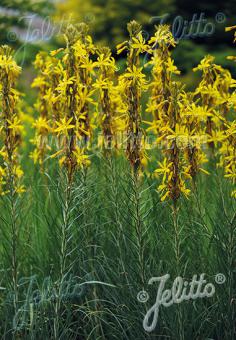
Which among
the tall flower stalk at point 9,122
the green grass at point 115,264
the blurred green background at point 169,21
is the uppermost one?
the blurred green background at point 169,21

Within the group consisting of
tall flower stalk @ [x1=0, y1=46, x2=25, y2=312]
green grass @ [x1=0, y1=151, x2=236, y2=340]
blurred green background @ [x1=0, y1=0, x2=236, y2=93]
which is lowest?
green grass @ [x1=0, y1=151, x2=236, y2=340]

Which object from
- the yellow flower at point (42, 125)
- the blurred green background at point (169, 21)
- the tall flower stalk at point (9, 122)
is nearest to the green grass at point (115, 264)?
the tall flower stalk at point (9, 122)

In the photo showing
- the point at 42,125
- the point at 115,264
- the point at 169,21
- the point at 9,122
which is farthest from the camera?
the point at 169,21

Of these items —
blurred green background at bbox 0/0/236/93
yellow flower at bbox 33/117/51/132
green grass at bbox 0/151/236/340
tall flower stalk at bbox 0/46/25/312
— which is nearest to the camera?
tall flower stalk at bbox 0/46/25/312

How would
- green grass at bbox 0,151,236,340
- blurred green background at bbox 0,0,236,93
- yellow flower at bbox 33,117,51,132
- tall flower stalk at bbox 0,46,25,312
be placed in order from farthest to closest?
blurred green background at bbox 0,0,236,93 < yellow flower at bbox 33,117,51,132 < green grass at bbox 0,151,236,340 < tall flower stalk at bbox 0,46,25,312

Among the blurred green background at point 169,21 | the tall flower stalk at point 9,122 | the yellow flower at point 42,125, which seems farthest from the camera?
the blurred green background at point 169,21

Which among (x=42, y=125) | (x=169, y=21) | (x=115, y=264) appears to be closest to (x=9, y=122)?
(x=115, y=264)

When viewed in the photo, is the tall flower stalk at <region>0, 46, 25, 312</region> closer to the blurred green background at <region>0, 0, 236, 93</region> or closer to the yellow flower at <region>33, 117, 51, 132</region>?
the yellow flower at <region>33, 117, 51, 132</region>

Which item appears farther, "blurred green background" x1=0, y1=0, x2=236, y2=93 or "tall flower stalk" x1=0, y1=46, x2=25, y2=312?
"blurred green background" x1=0, y1=0, x2=236, y2=93

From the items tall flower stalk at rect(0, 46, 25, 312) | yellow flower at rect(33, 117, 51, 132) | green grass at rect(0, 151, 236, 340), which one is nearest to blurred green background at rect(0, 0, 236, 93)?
yellow flower at rect(33, 117, 51, 132)

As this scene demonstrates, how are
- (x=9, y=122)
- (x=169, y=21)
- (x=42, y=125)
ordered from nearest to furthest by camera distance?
(x=9, y=122), (x=42, y=125), (x=169, y=21)

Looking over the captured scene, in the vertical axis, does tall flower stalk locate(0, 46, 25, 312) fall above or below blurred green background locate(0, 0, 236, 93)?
below

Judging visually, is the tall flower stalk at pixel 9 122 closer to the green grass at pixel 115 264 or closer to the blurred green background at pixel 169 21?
the green grass at pixel 115 264

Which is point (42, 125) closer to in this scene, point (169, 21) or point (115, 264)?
point (115, 264)
